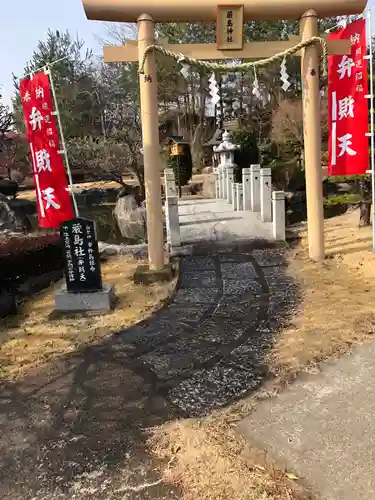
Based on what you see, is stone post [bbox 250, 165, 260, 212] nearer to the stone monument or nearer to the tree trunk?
the tree trunk

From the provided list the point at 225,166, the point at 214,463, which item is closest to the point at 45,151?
the point at 214,463

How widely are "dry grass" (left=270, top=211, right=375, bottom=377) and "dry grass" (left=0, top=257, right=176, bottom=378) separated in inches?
80.2

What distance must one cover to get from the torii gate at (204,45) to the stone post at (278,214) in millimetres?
1846

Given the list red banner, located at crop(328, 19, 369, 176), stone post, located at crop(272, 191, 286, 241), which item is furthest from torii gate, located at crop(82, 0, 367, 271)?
stone post, located at crop(272, 191, 286, 241)

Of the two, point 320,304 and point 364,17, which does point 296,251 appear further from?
point 364,17

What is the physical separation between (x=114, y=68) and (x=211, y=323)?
3512cm

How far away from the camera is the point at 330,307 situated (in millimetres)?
5234

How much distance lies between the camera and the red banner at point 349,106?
22.7 feet

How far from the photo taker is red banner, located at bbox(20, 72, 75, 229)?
607 centimetres

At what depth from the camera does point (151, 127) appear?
269 inches

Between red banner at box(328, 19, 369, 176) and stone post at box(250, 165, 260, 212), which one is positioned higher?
→ red banner at box(328, 19, 369, 176)

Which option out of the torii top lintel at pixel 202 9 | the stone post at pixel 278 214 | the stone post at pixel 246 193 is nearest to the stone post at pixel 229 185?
the stone post at pixel 246 193

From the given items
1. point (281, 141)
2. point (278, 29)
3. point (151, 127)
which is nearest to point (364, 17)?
point (151, 127)

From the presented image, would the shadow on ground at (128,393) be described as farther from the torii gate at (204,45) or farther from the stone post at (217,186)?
the stone post at (217,186)
